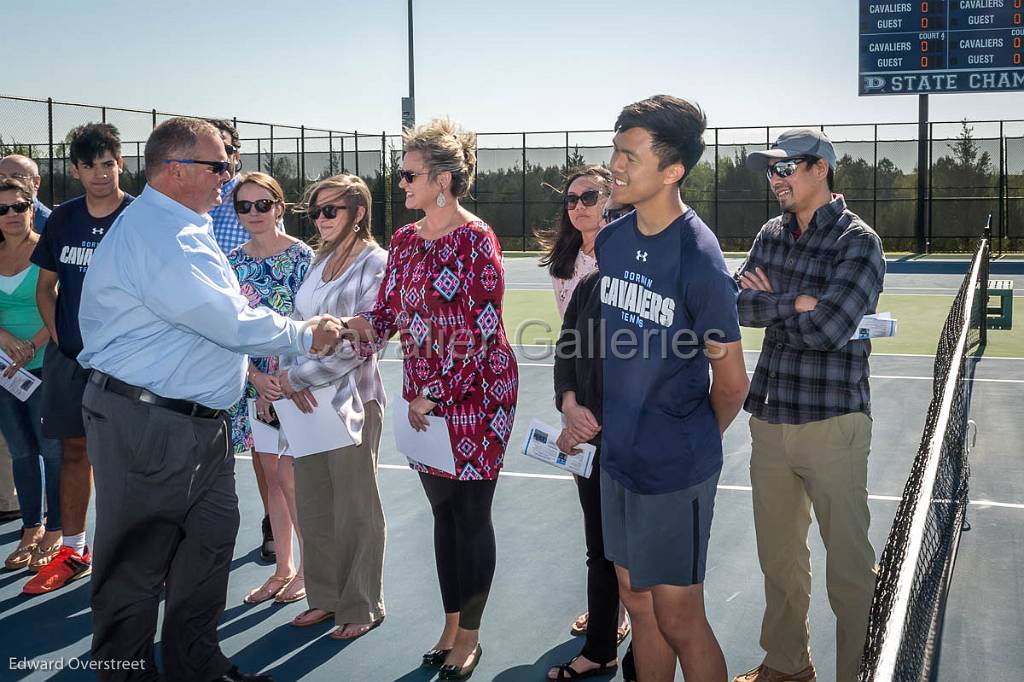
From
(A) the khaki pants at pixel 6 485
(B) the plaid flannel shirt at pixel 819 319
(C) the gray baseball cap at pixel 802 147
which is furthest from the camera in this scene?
(A) the khaki pants at pixel 6 485

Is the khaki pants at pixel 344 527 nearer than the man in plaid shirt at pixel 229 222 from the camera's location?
Yes

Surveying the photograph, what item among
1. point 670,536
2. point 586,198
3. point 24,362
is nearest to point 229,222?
point 24,362

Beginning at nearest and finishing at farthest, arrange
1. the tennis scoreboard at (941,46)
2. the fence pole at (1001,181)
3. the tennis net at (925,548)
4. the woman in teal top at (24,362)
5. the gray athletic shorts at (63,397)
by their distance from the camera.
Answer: the tennis net at (925,548) < the gray athletic shorts at (63,397) < the woman in teal top at (24,362) < the tennis scoreboard at (941,46) < the fence pole at (1001,181)

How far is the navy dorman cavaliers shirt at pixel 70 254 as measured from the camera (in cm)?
525

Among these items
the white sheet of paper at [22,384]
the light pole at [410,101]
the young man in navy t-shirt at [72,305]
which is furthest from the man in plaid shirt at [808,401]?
the light pole at [410,101]

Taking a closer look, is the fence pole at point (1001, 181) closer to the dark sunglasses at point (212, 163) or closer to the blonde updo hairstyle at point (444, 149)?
the blonde updo hairstyle at point (444, 149)

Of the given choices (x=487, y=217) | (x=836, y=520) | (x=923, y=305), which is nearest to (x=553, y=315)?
(x=923, y=305)

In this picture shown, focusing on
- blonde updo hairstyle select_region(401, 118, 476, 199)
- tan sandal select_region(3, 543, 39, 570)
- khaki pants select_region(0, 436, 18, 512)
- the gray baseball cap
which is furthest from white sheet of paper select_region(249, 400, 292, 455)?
the gray baseball cap

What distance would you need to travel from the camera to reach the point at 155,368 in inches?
150

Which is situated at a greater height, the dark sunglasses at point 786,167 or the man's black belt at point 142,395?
the dark sunglasses at point 786,167

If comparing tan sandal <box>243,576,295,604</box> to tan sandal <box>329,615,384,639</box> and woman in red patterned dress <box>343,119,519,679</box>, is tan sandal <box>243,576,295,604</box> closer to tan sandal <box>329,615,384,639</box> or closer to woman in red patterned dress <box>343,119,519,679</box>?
tan sandal <box>329,615,384,639</box>

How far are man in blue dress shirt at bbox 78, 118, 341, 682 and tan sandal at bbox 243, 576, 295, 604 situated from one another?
1.16 meters

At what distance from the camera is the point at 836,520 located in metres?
3.93

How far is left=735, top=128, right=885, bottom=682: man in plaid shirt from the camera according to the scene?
3900 mm
